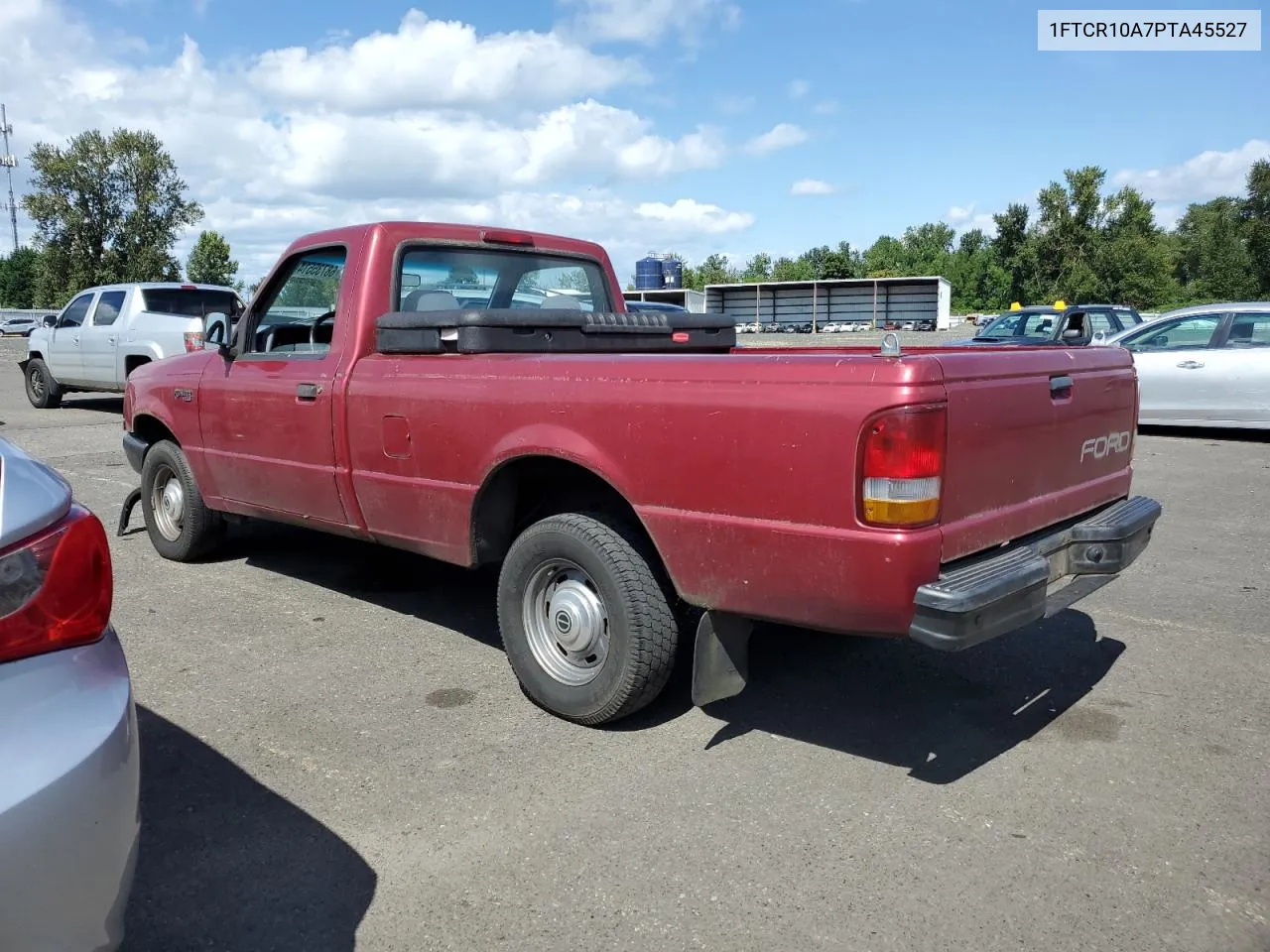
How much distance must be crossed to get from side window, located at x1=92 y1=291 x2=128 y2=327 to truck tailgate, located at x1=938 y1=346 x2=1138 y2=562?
13.9 metres

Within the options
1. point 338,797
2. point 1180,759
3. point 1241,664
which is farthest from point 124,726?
point 1241,664

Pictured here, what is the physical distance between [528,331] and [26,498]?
2550mm

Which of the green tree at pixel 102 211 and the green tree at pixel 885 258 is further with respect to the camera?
the green tree at pixel 885 258

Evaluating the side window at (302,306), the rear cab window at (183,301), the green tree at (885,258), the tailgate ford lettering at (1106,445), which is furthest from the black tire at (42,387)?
the green tree at (885,258)

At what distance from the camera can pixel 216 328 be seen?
5.40 m

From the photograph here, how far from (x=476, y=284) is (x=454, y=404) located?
4.19 ft

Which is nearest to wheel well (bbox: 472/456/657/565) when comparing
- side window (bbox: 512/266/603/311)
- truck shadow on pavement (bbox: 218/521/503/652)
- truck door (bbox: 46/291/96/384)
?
truck shadow on pavement (bbox: 218/521/503/652)

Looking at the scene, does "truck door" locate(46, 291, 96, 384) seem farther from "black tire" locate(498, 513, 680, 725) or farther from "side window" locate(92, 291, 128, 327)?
"black tire" locate(498, 513, 680, 725)

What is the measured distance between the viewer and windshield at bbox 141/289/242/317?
1380 centimetres

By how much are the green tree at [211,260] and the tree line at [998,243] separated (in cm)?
8

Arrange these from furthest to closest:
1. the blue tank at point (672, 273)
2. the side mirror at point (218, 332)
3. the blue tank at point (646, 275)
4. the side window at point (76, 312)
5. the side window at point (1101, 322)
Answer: the blue tank at point (672, 273)
the blue tank at point (646, 275)
the side window at point (1101, 322)
the side window at point (76, 312)
the side mirror at point (218, 332)

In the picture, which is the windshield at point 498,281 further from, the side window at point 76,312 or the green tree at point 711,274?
the green tree at point 711,274

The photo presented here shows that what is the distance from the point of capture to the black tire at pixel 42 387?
16.2 metres

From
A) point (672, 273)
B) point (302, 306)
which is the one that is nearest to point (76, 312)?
point (302, 306)
